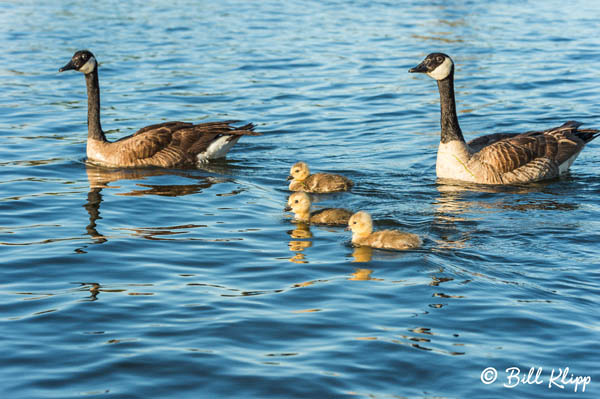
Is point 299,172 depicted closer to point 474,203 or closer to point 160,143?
point 474,203

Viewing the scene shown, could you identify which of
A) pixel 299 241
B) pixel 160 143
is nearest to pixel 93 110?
pixel 160 143

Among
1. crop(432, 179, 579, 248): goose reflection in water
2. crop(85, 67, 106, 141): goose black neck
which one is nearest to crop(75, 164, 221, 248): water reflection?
crop(85, 67, 106, 141): goose black neck

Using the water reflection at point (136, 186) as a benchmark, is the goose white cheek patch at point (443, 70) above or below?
above

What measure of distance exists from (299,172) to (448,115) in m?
2.70

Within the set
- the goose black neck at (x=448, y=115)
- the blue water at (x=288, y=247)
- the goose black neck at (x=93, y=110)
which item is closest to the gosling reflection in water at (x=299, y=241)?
the blue water at (x=288, y=247)

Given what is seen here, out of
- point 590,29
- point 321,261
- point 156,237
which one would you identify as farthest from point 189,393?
point 590,29

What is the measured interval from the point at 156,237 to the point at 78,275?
1602 millimetres

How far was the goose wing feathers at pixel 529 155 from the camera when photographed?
1332cm

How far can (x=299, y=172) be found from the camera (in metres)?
12.9

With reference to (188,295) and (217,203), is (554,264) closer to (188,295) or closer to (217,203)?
(188,295)

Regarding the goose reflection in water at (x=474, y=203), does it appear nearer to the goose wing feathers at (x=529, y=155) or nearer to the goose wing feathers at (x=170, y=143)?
the goose wing feathers at (x=529, y=155)

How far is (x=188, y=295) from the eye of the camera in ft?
29.1

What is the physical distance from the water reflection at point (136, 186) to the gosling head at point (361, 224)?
2247mm

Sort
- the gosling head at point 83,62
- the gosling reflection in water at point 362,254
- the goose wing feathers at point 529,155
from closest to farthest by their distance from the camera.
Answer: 1. the gosling reflection in water at point 362,254
2. the goose wing feathers at point 529,155
3. the gosling head at point 83,62
